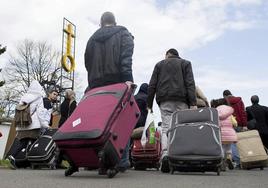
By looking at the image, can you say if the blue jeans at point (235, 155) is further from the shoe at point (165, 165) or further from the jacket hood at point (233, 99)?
the shoe at point (165, 165)

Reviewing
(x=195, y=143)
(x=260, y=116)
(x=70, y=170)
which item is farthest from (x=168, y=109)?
(x=260, y=116)

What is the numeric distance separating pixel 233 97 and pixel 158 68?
360 cm

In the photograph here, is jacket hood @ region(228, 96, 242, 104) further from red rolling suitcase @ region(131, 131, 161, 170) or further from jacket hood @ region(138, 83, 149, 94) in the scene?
red rolling suitcase @ region(131, 131, 161, 170)

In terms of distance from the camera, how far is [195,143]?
6.77m

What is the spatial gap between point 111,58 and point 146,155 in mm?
2752

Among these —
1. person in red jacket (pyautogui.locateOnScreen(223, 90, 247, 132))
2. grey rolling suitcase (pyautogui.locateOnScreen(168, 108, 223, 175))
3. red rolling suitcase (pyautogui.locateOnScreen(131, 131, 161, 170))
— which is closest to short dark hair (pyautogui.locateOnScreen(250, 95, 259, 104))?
person in red jacket (pyautogui.locateOnScreen(223, 90, 247, 132))

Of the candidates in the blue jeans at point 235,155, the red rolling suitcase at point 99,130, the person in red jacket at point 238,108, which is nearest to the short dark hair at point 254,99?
Result: the person in red jacket at point 238,108

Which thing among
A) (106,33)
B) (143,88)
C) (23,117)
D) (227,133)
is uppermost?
(106,33)

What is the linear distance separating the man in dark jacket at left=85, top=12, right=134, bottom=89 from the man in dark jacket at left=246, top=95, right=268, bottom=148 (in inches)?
244

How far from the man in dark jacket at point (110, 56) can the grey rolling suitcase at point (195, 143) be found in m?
1.12

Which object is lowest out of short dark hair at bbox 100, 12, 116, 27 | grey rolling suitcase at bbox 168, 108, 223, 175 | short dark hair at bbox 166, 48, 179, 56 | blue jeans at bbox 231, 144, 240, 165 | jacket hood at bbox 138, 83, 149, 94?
blue jeans at bbox 231, 144, 240, 165

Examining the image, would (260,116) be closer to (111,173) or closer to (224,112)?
(224,112)

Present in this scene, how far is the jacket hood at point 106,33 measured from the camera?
656 cm

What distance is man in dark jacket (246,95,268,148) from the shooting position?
463 inches
